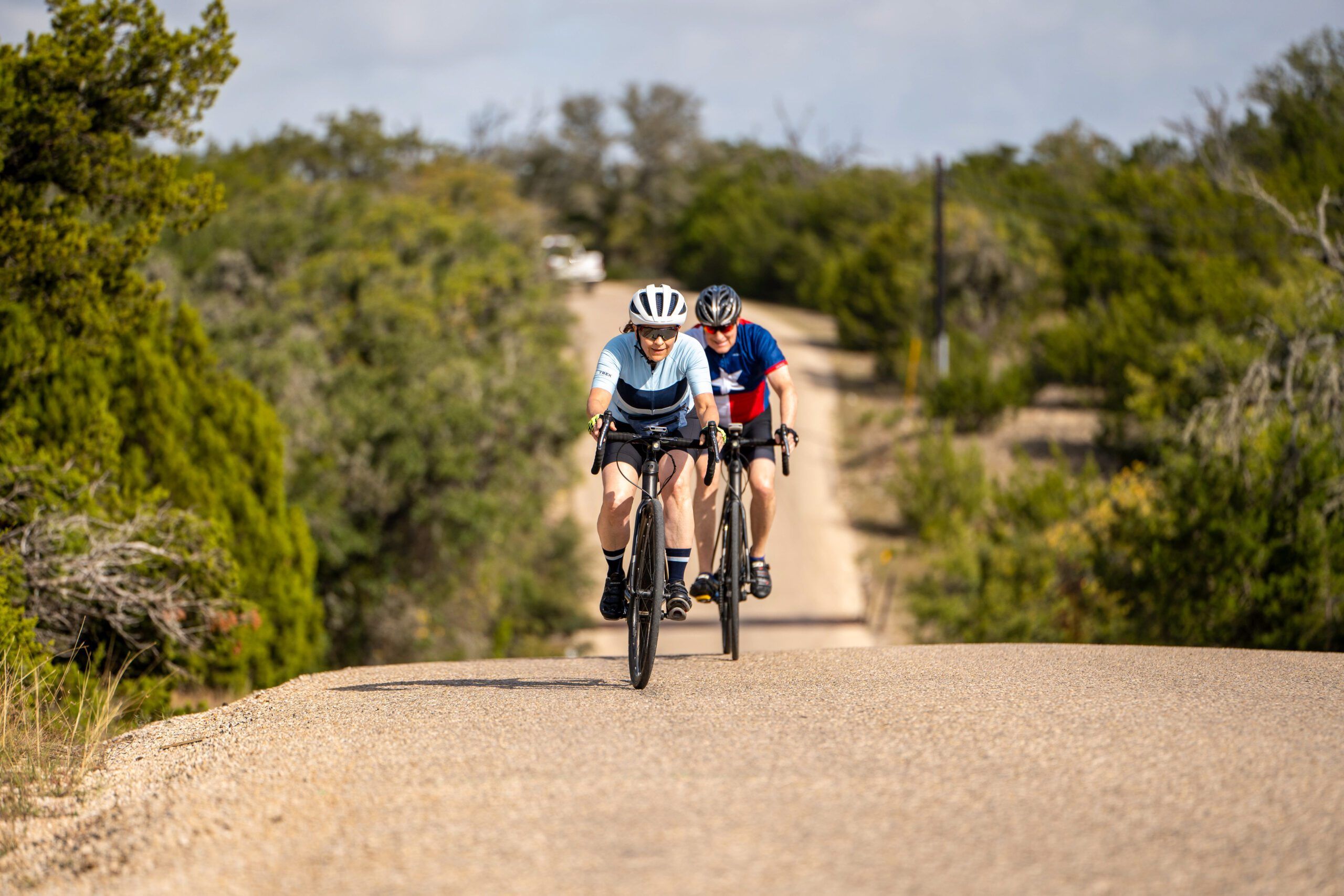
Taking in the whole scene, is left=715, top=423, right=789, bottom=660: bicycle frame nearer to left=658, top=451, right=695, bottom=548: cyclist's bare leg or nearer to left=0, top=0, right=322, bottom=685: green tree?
left=658, top=451, right=695, bottom=548: cyclist's bare leg

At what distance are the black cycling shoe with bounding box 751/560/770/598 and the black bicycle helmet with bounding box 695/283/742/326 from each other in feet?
5.11

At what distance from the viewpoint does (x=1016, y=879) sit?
371cm

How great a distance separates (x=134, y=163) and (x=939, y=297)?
30.3m

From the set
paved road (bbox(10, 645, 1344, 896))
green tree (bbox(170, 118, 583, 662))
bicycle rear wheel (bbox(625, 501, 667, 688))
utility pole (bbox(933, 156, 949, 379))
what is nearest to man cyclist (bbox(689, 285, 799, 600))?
bicycle rear wheel (bbox(625, 501, 667, 688))

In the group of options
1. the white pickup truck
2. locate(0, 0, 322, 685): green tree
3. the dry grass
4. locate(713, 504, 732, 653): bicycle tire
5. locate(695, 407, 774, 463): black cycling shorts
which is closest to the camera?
the dry grass

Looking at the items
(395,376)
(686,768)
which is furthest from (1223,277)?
(686,768)

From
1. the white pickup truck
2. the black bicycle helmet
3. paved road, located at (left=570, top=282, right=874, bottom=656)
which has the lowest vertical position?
paved road, located at (left=570, top=282, right=874, bottom=656)

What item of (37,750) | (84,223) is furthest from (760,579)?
(84,223)

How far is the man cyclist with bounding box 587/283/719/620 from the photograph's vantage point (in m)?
6.87

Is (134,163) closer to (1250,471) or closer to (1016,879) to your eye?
(1016,879)

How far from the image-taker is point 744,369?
8273mm

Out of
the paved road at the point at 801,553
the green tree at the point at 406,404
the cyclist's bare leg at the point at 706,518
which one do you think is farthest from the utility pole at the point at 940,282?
the cyclist's bare leg at the point at 706,518

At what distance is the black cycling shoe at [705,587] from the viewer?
7.93m

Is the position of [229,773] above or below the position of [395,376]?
below
